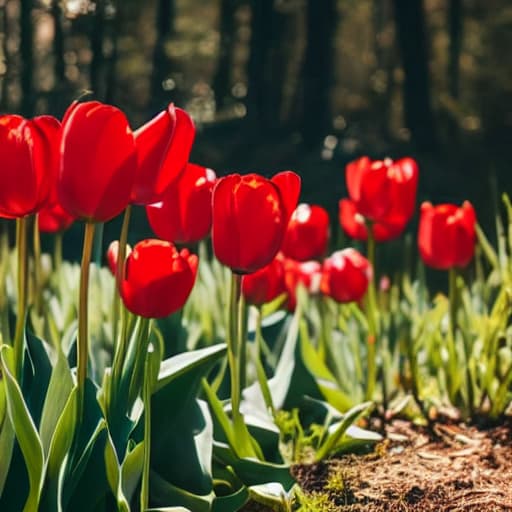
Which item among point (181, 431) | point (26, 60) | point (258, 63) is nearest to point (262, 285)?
point (181, 431)

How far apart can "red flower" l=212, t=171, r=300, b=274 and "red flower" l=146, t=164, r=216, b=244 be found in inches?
8.6

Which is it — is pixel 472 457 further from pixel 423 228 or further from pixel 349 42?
pixel 349 42

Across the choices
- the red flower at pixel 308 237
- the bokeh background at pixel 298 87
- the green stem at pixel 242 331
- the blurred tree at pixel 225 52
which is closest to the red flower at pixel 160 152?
the green stem at pixel 242 331

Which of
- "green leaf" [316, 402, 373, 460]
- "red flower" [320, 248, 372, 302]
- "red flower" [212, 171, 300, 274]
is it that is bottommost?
"green leaf" [316, 402, 373, 460]

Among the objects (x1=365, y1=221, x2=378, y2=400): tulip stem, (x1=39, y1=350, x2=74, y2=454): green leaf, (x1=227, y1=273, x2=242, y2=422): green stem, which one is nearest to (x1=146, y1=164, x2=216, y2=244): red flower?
(x1=227, y1=273, x2=242, y2=422): green stem

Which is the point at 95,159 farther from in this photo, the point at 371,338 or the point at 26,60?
the point at 26,60

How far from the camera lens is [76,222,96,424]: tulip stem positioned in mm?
1427

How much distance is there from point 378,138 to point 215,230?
12689mm

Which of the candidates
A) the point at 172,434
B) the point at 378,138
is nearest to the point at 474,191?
the point at 378,138

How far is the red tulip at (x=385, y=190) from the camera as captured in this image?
2457 mm

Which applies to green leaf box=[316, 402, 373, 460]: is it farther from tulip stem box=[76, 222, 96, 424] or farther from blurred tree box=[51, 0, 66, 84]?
blurred tree box=[51, 0, 66, 84]

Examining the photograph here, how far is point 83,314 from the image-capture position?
148cm

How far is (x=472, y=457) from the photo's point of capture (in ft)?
6.94

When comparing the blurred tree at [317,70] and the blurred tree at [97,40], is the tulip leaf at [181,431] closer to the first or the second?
the blurred tree at [97,40]
